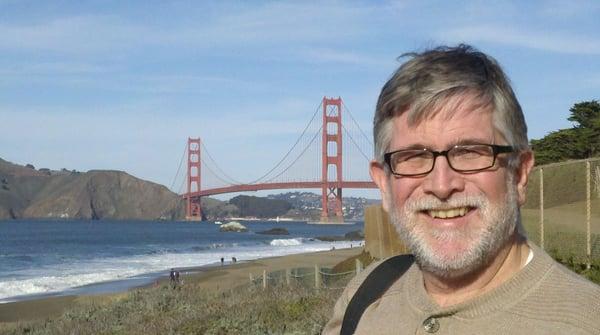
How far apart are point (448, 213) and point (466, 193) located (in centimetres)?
6

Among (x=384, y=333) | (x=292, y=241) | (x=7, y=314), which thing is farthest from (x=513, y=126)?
(x=292, y=241)

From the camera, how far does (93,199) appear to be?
161 meters

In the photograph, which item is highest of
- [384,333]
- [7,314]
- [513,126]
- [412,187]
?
[513,126]

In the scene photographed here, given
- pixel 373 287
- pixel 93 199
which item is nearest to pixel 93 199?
pixel 93 199

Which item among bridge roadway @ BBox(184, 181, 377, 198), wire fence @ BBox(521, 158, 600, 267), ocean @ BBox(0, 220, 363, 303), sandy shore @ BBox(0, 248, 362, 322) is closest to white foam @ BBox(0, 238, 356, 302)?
ocean @ BBox(0, 220, 363, 303)

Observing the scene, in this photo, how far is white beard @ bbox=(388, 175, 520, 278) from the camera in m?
1.76

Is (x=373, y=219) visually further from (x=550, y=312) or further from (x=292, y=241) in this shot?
(x=292, y=241)

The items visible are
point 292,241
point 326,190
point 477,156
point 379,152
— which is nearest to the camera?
point 477,156

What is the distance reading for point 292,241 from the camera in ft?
246

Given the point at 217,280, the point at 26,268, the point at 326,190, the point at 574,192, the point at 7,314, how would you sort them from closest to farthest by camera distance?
the point at 574,192 < the point at 7,314 < the point at 217,280 < the point at 26,268 < the point at 326,190

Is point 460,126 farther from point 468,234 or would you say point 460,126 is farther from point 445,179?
point 468,234

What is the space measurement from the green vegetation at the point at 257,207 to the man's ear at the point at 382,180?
7176 inches

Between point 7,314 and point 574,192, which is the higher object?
point 574,192

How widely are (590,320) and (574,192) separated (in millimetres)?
8979
